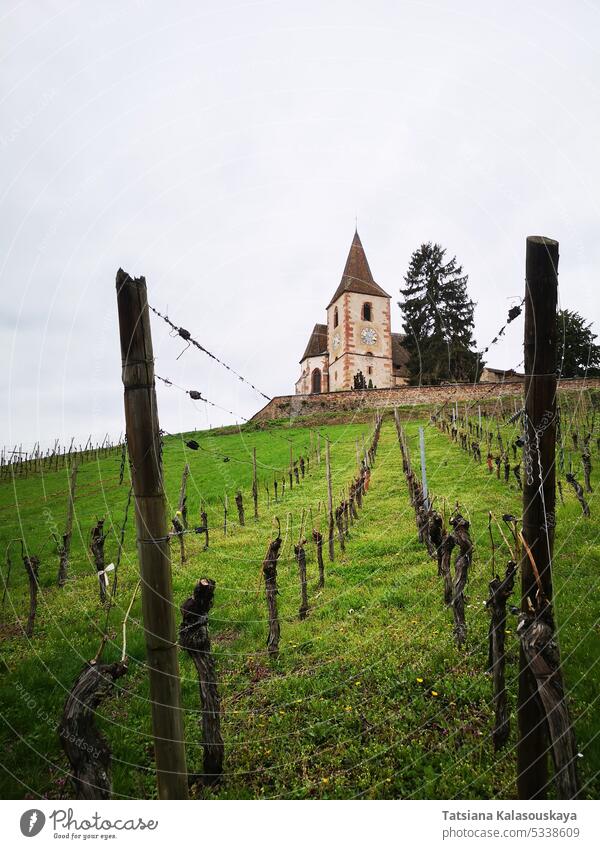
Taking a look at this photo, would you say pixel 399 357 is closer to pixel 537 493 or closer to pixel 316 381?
pixel 316 381

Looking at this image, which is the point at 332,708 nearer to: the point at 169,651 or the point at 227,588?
the point at 169,651

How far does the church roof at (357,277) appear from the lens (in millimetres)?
48875

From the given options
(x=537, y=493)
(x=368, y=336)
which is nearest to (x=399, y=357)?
(x=368, y=336)

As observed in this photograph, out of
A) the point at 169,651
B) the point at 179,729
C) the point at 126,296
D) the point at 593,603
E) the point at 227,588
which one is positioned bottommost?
the point at 227,588

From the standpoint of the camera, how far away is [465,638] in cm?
498

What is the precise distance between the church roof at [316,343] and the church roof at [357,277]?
526 cm

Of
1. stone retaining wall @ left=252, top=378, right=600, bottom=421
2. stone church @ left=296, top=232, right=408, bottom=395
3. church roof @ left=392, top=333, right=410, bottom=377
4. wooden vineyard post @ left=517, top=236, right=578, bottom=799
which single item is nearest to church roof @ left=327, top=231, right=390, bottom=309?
stone church @ left=296, top=232, right=408, bottom=395

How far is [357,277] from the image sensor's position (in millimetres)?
50375

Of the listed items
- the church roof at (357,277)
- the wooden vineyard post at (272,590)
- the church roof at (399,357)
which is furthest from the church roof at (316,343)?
the wooden vineyard post at (272,590)

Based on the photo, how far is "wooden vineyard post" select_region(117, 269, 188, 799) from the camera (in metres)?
2.51

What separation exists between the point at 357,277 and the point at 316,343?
34.5 feet
